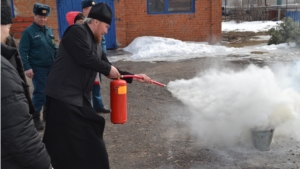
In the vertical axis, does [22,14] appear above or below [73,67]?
above

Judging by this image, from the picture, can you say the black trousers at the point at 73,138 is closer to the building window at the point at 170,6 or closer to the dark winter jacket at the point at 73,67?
the dark winter jacket at the point at 73,67

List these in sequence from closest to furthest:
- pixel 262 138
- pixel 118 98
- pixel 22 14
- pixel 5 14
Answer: pixel 5 14 < pixel 118 98 < pixel 262 138 < pixel 22 14

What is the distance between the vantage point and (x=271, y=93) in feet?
14.8

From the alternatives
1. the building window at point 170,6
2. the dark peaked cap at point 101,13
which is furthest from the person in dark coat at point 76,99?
the building window at point 170,6

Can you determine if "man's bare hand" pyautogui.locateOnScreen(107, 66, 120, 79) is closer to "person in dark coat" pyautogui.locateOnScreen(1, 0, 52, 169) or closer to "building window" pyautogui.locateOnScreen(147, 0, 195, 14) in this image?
"person in dark coat" pyautogui.locateOnScreen(1, 0, 52, 169)

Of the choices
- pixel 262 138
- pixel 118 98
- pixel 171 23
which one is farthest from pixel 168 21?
pixel 118 98

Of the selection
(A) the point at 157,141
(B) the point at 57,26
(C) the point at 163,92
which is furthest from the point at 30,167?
(B) the point at 57,26

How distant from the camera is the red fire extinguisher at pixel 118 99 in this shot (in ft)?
12.0

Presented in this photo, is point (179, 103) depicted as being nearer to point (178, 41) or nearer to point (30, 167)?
point (30, 167)

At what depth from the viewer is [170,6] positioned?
14289mm

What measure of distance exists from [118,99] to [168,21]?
11.0 metres

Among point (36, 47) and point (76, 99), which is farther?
point (36, 47)

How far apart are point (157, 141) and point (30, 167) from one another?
3.07m

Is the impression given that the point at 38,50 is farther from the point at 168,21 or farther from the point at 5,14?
the point at 168,21
